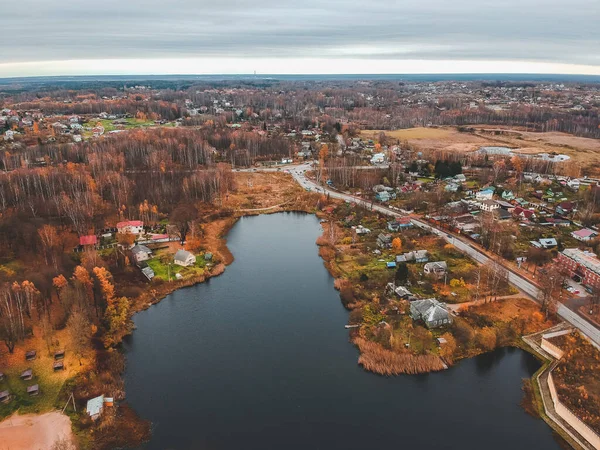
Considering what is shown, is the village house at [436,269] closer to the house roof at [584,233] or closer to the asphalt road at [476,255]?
the asphalt road at [476,255]

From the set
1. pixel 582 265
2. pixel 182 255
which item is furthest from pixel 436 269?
pixel 182 255

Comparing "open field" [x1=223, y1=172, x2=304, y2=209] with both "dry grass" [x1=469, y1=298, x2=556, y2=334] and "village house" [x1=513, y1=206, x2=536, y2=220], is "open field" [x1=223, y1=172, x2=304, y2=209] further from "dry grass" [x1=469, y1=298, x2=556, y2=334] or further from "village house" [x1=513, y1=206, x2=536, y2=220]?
"dry grass" [x1=469, y1=298, x2=556, y2=334]

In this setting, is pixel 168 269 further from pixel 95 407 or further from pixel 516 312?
pixel 516 312

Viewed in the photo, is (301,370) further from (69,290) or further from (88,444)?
(69,290)

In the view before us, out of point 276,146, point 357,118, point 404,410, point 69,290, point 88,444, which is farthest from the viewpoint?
point 357,118

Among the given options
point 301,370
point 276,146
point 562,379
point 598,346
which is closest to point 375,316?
point 301,370

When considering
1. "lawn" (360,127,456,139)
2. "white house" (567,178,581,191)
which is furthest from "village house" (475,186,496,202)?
"lawn" (360,127,456,139)
